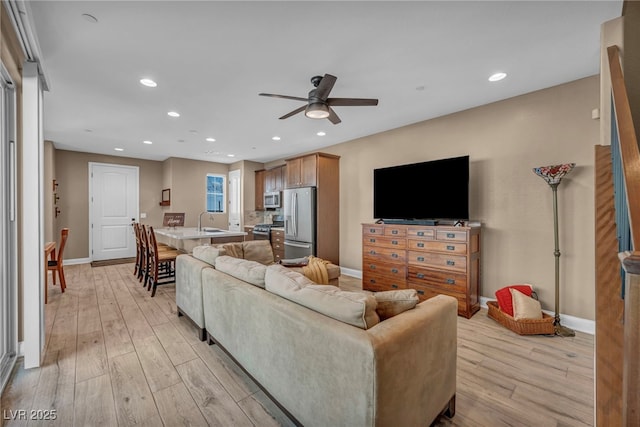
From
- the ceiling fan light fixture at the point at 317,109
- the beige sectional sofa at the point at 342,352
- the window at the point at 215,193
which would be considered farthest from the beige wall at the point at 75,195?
the beige sectional sofa at the point at 342,352

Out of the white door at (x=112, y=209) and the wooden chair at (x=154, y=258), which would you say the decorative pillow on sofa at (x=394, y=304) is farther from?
the white door at (x=112, y=209)

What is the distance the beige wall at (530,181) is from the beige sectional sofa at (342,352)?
7.27 ft

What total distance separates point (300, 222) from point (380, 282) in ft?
6.73

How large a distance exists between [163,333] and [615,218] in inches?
143

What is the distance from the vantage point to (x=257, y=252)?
382cm

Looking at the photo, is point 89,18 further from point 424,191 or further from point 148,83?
point 424,191

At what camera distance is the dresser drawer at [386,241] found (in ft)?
12.6

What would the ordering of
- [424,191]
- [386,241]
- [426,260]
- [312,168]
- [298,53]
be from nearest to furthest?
[298,53], [426,260], [424,191], [386,241], [312,168]

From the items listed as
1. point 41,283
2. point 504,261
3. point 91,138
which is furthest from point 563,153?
point 91,138

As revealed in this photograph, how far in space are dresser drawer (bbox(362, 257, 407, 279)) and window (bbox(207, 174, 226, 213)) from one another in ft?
16.7

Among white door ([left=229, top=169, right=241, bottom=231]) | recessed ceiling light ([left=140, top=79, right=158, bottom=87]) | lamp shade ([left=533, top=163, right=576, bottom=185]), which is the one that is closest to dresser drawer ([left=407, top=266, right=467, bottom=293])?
lamp shade ([left=533, top=163, right=576, bottom=185])

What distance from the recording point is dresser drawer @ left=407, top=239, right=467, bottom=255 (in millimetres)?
3281

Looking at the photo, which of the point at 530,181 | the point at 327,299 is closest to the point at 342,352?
the point at 327,299

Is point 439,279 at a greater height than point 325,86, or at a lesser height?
lesser
